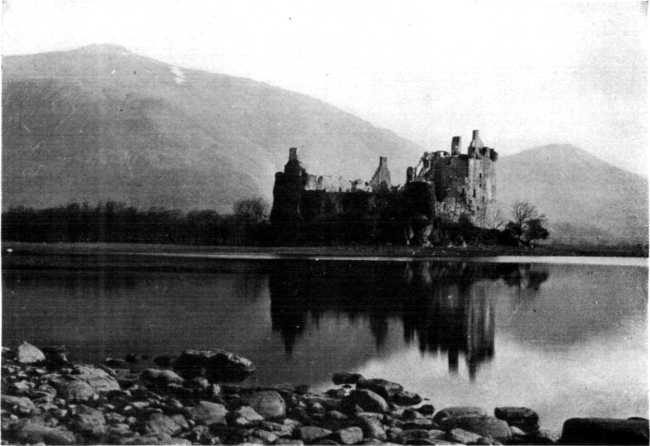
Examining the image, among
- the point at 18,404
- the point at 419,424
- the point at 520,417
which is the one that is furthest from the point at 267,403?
the point at 520,417

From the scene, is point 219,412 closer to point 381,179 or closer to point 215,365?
point 215,365

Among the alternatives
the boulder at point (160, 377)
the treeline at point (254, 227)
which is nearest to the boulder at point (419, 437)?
the treeline at point (254, 227)

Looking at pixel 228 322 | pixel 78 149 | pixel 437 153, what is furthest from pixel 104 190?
pixel 437 153

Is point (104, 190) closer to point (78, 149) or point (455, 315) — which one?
point (78, 149)

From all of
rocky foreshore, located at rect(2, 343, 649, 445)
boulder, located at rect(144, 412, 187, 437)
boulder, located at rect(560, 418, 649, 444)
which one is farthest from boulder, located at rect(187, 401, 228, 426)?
boulder, located at rect(560, 418, 649, 444)

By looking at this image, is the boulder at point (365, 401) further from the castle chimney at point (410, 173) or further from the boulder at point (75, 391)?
the boulder at point (75, 391)
